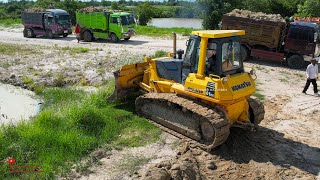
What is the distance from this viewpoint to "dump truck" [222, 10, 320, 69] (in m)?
17.1

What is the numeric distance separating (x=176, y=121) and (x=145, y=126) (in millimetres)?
911

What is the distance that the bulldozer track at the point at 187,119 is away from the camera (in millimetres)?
7707

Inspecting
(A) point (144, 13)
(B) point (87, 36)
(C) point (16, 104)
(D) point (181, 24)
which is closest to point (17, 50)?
(B) point (87, 36)

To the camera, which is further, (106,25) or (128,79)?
(106,25)

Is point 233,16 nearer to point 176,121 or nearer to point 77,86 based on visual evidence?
point 77,86

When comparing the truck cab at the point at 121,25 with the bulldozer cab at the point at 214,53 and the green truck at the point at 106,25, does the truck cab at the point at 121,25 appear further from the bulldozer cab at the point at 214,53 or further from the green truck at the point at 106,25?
the bulldozer cab at the point at 214,53

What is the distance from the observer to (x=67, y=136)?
8055mm

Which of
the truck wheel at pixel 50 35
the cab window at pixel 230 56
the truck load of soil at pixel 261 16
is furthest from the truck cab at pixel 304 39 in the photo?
the truck wheel at pixel 50 35

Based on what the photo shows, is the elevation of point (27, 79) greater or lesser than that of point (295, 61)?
lesser

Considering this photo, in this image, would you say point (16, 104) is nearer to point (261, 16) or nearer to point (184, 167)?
point (184, 167)

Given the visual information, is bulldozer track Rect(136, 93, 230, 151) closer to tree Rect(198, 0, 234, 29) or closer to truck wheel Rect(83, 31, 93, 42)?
truck wheel Rect(83, 31, 93, 42)

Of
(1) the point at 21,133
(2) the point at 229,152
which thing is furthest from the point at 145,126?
(1) the point at 21,133

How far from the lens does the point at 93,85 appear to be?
13867mm

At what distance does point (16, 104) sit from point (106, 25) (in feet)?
47.1
